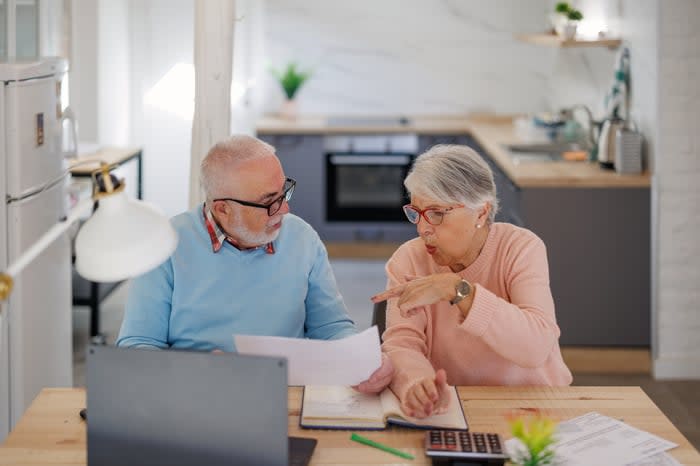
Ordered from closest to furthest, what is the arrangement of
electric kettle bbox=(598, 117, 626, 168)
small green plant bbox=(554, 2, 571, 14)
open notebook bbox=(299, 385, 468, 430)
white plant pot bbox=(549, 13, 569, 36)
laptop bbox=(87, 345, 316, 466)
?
laptop bbox=(87, 345, 316, 466) → open notebook bbox=(299, 385, 468, 430) → electric kettle bbox=(598, 117, 626, 168) → small green plant bbox=(554, 2, 571, 14) → white plant pot bbox=(549, 13, 569, 36)

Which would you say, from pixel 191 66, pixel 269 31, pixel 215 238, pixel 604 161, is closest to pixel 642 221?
pixel 604 161

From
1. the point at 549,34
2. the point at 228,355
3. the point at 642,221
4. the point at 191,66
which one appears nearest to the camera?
the point at 228,355

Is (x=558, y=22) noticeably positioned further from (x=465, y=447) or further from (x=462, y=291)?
(x=465, y=447)

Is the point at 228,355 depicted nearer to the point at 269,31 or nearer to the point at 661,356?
the point at 661,356

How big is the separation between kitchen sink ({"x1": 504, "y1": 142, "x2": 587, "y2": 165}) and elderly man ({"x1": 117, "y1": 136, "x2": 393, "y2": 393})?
9.83ft

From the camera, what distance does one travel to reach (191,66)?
12.9ft

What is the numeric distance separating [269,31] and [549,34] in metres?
1.84

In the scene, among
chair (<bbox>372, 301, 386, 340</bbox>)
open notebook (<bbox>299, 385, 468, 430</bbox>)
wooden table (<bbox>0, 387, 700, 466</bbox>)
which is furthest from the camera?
chair (<bbox>372, 301, 386, 340</bbox>)

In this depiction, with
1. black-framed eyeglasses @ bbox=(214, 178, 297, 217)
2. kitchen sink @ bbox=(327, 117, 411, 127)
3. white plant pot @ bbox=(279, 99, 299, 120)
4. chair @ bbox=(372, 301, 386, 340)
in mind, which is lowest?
chair @ bbox=(372, 301, 386, 340)

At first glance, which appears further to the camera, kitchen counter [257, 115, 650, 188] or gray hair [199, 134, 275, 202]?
kitchen counter [257, 115, 650, 188]

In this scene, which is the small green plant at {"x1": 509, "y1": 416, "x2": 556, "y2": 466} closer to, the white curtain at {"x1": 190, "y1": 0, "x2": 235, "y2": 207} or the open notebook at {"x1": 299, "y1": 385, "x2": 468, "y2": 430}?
the open notebook at {"x1": 299, "y1": 385, "x2": 468, "y2": 430}

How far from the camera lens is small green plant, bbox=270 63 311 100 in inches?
287

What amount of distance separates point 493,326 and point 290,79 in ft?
16.2

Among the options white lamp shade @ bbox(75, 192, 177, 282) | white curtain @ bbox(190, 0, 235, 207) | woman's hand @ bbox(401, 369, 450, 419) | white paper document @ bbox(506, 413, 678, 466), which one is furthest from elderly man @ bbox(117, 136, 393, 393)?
white lamp shade @ bbox(75, 192, 177, 282)
